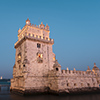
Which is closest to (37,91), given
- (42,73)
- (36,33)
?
(42,73)

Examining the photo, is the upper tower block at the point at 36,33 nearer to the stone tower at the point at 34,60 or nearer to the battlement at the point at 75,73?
the stone tower at the point at 34,60

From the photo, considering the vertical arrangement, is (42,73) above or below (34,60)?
below

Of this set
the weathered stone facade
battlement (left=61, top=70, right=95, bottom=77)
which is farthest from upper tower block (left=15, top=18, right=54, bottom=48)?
battlement (left=61, top=70, right=95, bottom=77)

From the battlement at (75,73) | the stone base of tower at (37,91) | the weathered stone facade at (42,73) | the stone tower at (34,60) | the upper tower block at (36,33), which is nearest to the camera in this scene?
the stone base of tower at (37,91)

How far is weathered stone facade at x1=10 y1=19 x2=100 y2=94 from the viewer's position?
2216 centimetres

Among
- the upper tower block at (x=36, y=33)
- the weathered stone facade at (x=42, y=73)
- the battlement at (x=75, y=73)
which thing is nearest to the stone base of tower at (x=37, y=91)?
the weathered stone facade at (x=42, y=73)

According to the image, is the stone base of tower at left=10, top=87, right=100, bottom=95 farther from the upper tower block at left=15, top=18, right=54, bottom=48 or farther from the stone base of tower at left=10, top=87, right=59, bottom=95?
the upper tower block at left=15, top=18, right=54, bottom=48

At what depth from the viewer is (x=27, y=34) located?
2581 cm

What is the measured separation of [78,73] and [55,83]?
7876 millimetres

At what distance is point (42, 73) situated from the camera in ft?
82.0

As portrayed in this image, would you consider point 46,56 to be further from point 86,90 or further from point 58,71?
point 86,90

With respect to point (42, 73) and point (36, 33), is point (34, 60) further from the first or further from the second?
point (36, 33)

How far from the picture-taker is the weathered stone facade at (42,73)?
872 inches

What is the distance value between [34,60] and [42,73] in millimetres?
4231
